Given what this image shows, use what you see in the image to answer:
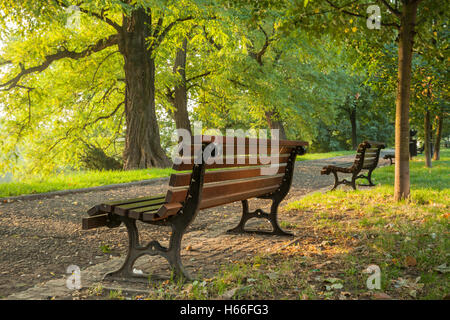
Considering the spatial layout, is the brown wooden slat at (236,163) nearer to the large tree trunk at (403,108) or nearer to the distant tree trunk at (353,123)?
the large tree trunk at (403,108)

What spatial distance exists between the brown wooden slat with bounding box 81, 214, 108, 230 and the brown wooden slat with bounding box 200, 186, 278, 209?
87cm

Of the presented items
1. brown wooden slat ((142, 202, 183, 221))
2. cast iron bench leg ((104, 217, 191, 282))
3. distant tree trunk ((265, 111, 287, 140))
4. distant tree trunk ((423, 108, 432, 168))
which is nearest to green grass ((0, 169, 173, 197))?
cast iron bench leg ((104, 217, 191, 282))

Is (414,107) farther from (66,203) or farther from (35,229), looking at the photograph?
(35,229)

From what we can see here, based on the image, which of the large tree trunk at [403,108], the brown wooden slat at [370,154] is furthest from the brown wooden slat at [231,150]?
the brown wooden slat at [370,154]

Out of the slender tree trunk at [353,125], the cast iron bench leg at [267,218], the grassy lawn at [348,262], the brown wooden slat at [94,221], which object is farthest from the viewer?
the slender tree trunk at [353,125]

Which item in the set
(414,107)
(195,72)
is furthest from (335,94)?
(414,107)

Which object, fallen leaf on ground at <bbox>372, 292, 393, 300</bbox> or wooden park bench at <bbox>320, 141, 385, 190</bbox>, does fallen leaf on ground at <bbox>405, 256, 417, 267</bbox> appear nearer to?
fallen leaf on ground at <bbox>372, 292, 393, 300</bbox>

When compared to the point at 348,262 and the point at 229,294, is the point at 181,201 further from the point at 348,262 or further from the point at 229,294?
the point at 348,262

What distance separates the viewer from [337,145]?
47125 mm

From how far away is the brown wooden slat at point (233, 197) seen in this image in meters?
4.09

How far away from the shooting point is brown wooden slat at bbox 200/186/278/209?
161 inches

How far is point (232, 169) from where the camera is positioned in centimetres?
459

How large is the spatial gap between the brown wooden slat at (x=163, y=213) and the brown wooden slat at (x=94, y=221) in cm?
50

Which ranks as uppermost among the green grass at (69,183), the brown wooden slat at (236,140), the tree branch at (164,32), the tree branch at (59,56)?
the tree branch at (164,32)
